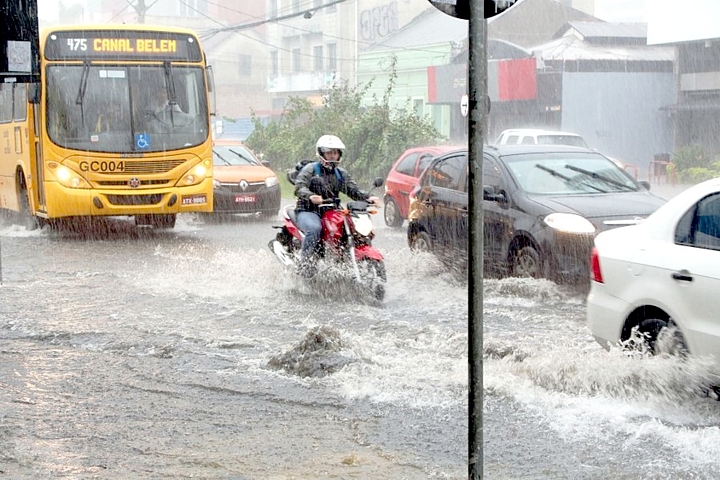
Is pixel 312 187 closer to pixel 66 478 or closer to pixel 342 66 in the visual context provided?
pixel 66 478

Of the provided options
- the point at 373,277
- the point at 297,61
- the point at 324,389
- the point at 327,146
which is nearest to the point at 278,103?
the point at 297,61

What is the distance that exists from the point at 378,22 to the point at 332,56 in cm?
528

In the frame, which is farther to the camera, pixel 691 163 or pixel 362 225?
pixel 691 163

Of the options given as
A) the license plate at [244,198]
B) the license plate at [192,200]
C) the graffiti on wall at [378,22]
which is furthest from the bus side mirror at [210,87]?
the graffiti on wall at [378,22]

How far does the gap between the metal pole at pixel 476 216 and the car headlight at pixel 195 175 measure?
1404 cm

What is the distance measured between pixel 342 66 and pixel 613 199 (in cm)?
5754

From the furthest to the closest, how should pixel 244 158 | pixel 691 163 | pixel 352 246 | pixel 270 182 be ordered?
pixel 691 163, pixel 244 158, pixel 270 182, pixel 352 246

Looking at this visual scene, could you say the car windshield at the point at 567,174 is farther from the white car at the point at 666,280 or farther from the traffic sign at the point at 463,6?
the traffic sign at the point at 463,6

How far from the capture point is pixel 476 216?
4.45m

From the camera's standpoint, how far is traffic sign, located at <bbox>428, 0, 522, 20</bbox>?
4586mm

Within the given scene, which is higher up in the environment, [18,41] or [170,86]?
[18,41]

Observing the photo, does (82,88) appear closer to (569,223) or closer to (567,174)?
(567,174)

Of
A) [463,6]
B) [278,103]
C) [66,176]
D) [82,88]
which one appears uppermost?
[278,103]

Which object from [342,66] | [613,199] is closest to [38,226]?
[613,199]
